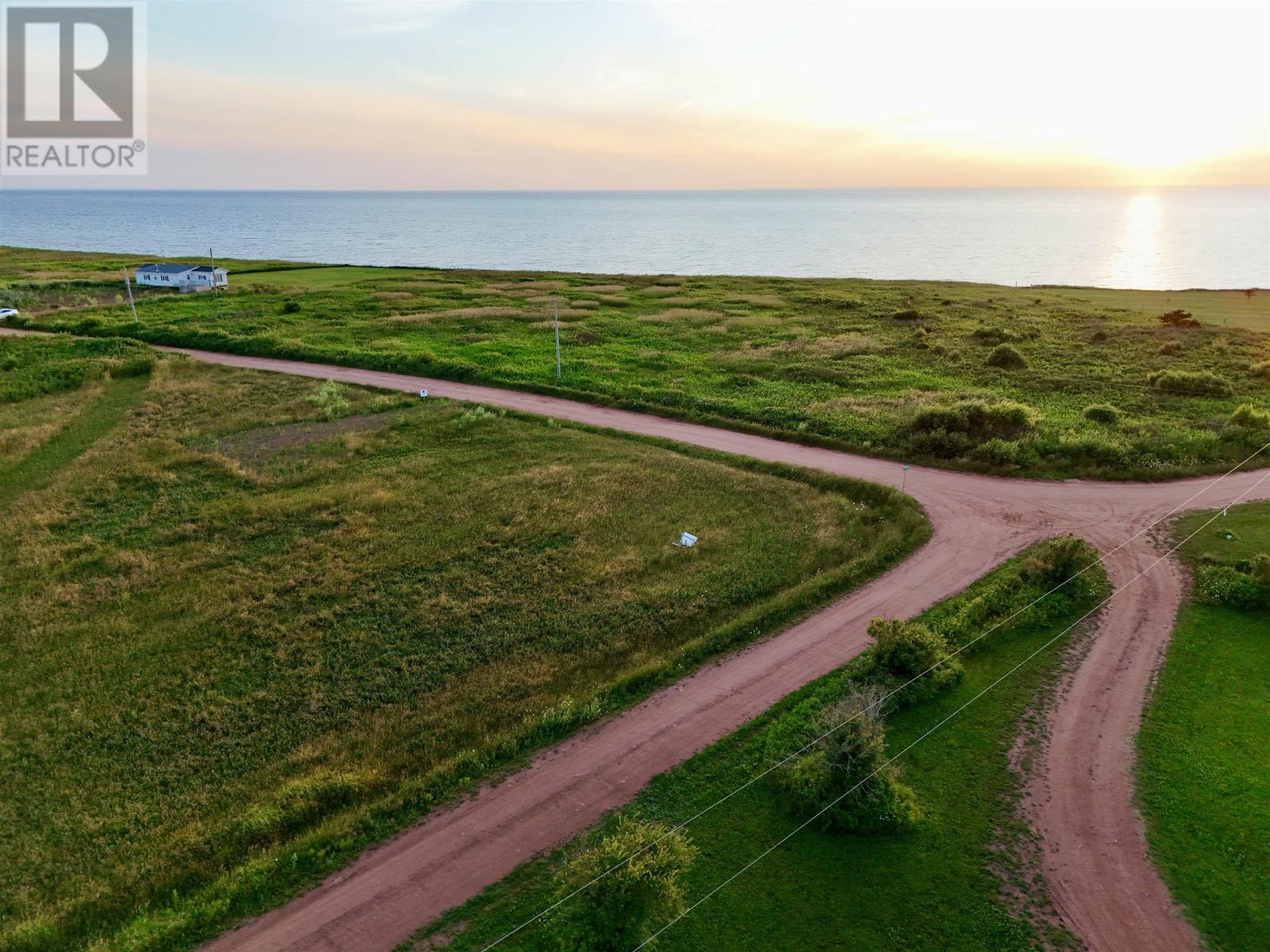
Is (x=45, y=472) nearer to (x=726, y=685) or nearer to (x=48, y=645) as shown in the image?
(x=48, y=645)

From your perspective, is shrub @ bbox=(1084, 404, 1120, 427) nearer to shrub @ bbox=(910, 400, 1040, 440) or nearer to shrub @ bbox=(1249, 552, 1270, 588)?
shrub @ bbox=(910, 400, 1040, 440)

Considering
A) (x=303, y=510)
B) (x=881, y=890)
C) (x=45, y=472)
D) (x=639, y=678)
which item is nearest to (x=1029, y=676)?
(x=881, y=890)

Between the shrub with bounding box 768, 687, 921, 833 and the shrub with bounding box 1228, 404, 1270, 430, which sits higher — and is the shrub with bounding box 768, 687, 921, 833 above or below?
below

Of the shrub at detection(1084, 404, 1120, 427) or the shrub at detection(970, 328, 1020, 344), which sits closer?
the shrub at detection(1084, 404, 1120, 427)

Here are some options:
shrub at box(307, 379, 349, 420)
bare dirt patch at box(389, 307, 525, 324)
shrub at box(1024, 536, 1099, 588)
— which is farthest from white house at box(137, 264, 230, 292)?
shrub at box(1024, 536, 1099, 588)

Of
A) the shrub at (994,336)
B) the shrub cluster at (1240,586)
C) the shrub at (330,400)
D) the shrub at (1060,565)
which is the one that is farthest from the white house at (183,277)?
the shrub cluster at (1240,586)
